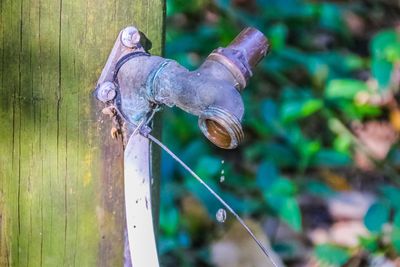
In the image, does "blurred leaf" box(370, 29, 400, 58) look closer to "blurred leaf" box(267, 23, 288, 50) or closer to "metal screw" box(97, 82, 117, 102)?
"blurred leaf" box(267, 23, 288, 50)

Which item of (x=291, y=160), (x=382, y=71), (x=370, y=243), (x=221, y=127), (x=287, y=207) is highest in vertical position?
(x=291, y=160)

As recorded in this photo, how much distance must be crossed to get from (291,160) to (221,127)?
1.63m

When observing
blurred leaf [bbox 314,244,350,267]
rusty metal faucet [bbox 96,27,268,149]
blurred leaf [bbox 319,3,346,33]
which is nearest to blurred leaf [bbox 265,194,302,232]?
blurred leaf [bbox 314,244,350,267]

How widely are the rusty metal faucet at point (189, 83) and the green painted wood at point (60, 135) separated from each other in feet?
0.08

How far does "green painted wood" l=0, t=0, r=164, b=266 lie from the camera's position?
121cm

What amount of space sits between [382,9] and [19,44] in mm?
3190

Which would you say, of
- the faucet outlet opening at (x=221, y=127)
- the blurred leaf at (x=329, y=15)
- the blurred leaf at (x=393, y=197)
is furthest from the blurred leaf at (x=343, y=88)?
the faucet outlet opening at (x=221, y=127)

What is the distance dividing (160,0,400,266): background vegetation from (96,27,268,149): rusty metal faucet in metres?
1.00

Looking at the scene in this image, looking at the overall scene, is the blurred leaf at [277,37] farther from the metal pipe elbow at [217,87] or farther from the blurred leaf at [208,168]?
the metal pipe elbow at [217,87]

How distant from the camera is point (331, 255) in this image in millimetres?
2420

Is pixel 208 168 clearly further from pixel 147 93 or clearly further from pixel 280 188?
pixel 147 93

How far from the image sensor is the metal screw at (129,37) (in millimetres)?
1225

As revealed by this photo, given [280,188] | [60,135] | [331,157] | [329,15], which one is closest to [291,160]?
[331,157]

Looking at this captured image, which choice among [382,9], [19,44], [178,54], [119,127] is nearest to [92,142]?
[119,127]
